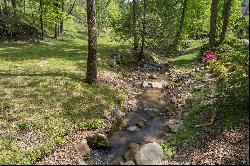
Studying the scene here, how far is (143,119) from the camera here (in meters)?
20.4

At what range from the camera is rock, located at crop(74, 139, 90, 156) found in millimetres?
15703

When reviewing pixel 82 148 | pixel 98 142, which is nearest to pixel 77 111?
pixel 98 142

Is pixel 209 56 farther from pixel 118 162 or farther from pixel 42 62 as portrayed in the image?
pixel 118 162

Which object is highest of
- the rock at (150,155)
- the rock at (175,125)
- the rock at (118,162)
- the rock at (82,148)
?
the rock at (175,125)

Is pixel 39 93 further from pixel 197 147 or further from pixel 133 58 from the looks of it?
pixel 133 58

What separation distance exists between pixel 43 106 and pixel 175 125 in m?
7.69

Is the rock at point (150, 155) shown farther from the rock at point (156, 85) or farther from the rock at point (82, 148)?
the rock at point (156, 85)

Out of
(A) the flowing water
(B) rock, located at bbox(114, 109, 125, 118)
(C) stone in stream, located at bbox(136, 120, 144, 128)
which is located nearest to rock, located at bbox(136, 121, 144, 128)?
(C) stone in stream, located at bbox(136, 120, 144, 128)

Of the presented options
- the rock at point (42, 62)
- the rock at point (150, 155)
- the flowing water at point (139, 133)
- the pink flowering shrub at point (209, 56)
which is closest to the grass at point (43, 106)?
the rock at point (42, 62)

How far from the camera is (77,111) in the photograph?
62.5ft

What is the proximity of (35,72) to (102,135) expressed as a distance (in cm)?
1103

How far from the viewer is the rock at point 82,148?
1570 centimetres

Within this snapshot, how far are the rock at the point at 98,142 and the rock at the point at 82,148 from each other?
25cm

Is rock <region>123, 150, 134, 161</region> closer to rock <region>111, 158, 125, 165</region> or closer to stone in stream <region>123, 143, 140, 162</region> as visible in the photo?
stone in stream <region>123, 143, 140, 162</region>
